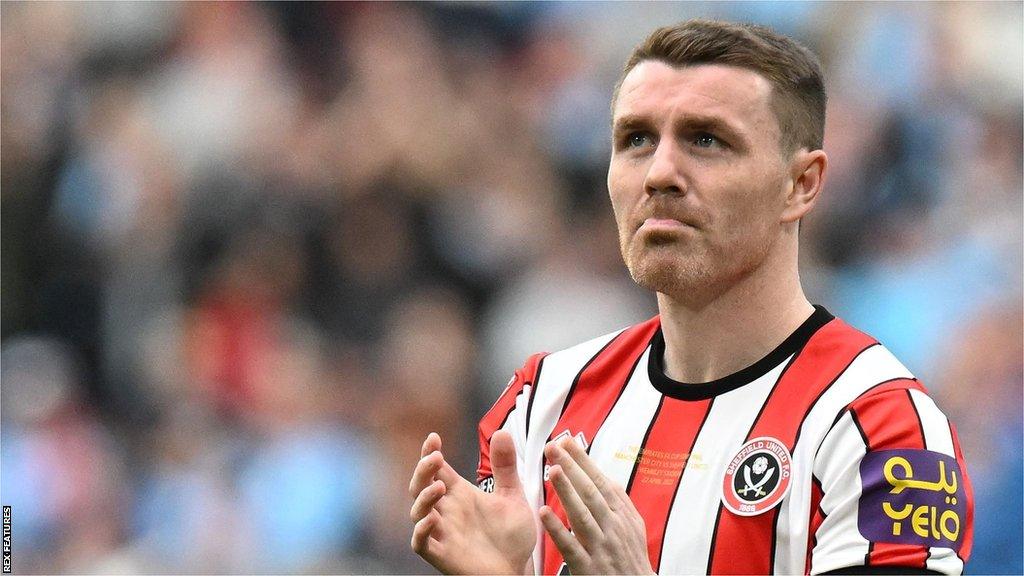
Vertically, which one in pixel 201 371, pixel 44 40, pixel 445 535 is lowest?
pixel 445 535

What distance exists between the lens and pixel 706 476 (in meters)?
2.29

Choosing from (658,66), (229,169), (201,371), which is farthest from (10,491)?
(658,66)

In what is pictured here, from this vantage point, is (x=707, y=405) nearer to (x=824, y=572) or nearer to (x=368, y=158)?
(x=824, y=572)

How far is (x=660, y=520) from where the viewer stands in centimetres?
229

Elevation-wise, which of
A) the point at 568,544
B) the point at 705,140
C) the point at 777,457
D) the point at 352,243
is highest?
the point at 352,243

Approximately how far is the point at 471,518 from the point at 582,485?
37 centimetres

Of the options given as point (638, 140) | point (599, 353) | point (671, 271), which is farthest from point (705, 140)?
point (599, 353)

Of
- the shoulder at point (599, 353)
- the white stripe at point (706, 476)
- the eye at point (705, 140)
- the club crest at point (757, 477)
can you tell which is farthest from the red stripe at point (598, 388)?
the eye at point (705, 140)

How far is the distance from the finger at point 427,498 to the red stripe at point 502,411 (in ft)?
1.48

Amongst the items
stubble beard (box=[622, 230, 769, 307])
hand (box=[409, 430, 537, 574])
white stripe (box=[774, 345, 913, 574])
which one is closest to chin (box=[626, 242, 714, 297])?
stubble beard (box=[622, 230, 769, 307])

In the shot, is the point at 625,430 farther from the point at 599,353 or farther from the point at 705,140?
the point at 705,140

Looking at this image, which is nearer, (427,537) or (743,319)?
(427,537)

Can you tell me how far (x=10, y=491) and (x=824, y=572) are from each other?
3751 mm

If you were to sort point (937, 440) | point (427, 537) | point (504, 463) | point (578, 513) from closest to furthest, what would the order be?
point (578, 513) < point (937, 440) < point (427, 537) < point (504, 463)
